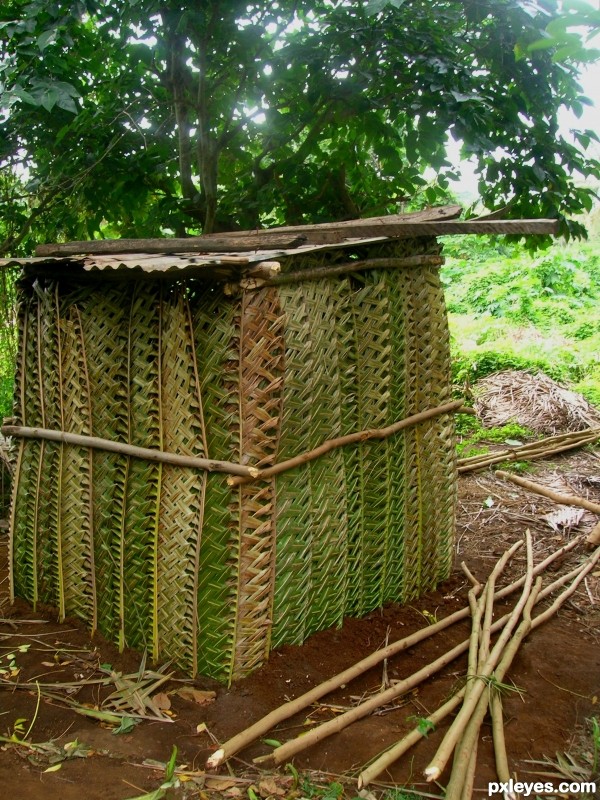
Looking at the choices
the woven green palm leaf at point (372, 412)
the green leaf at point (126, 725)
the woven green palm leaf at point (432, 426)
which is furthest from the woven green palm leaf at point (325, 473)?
the green leaf at point (126, 725)

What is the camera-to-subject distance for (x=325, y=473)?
13.2ft

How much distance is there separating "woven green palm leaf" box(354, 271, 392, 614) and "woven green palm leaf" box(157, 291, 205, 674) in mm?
1086

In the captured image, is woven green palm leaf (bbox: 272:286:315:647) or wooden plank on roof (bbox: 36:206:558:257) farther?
wooden plank on roof (bbox: 36:206:558:257)

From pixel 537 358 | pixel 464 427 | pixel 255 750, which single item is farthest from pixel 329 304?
pixel 537 358

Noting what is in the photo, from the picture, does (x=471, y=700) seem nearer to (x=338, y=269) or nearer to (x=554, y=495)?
(x=338, y=269)

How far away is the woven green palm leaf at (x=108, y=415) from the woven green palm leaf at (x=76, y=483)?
0.16ft

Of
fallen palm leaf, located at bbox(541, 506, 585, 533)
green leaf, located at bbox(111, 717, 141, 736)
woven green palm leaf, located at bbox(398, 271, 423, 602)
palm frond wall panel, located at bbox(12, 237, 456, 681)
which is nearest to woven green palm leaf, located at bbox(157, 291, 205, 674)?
palm frond wall panel, located at bbox(12, 237, 456, 681)

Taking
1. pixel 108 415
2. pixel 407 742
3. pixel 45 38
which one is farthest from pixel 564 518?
pixel 45 38

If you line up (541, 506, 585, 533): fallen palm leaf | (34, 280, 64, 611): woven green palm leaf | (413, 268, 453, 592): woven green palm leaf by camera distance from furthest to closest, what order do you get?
(541, 506, 585, 533): fallen palm leaf < (413, 268, 453, 592): woven green palm leaf < (34, 280, 64, 611): woven green palm leaf

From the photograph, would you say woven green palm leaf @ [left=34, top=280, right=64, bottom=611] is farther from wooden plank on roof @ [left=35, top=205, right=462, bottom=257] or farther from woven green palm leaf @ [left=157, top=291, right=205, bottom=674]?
woven green palm leaf @ [left=157, top=291, right=205, bottom=674]

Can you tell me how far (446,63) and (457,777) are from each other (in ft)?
13.8

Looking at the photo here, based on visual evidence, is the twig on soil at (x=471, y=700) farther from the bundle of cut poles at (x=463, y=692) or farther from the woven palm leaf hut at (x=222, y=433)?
the woven palm leaf hut at (x=222, y=433)
